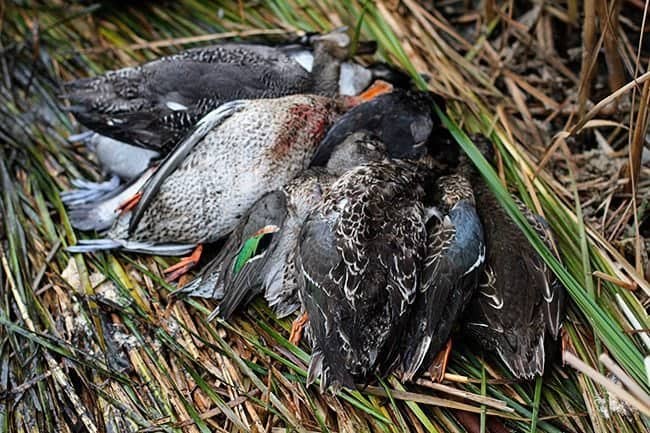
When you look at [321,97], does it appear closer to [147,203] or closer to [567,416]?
[147,203]

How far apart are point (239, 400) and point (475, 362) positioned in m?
0.74

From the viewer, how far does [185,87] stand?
2861 millimetres

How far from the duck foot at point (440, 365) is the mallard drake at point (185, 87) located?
121 cm

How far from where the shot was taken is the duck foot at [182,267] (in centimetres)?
268

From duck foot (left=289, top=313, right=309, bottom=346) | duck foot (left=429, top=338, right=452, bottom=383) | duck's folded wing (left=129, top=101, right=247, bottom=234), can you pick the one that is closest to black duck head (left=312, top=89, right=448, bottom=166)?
duck's folded wing (left=129, top=101, right=247, bottom=234)

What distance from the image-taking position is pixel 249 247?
2.48 metres

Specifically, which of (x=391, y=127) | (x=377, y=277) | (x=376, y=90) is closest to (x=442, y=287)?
(x=377, y=277)

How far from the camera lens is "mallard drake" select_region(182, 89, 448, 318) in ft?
8.11

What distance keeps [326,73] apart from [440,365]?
131 cm

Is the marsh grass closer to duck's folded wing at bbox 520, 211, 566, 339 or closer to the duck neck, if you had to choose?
duck's folded wing at bbox 520, 211, 566, 339

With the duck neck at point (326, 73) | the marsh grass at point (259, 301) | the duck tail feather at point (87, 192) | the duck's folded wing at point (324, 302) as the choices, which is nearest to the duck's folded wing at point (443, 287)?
the marsh grass at point (259, 301)

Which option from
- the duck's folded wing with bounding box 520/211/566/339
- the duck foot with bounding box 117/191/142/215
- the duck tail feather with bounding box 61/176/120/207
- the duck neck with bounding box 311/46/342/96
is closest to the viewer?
Result: the duck's folded wing with bounding box 520/211/566/339

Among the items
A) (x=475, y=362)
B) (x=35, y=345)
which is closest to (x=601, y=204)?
(x=475, y=362)

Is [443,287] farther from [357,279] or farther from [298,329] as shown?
[298,329]
